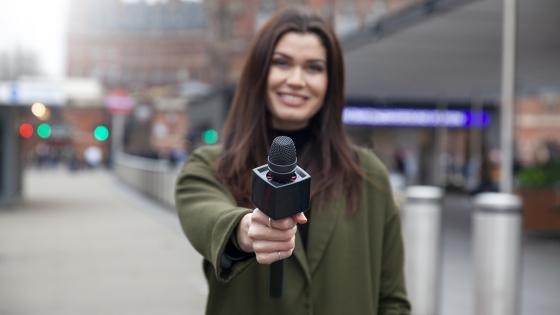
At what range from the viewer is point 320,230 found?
80.5 inches

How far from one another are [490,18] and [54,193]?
17072mm

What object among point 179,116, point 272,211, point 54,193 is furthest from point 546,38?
point 179,116

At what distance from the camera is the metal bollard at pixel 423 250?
519 centimetres

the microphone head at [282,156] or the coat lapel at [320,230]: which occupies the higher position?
the microphone head at [282,156]

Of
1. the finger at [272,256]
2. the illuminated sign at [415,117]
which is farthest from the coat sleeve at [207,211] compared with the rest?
the illuminated sign at [415,117]

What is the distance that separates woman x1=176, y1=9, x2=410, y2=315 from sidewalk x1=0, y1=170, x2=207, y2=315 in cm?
450

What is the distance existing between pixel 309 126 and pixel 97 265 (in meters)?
7.35

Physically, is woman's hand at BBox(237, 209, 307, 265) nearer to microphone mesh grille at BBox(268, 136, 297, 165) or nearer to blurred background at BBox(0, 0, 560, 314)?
microphone mesh grille at BBox(268, 136, 297, 165)

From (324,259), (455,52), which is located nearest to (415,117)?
(455,52)

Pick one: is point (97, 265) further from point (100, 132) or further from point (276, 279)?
point (100, 132)

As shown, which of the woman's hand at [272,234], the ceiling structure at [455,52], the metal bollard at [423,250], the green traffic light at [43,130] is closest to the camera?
the woman's hand at [272,234]

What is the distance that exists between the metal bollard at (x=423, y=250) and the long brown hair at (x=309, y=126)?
10.1 ft

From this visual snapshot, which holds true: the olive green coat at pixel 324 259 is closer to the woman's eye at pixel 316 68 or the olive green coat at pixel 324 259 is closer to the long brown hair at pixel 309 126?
the long brown hair at pixel 309 126

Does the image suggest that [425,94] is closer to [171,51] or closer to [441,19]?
[441,19]
